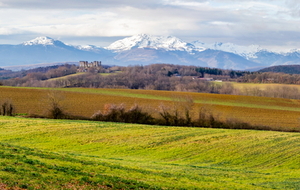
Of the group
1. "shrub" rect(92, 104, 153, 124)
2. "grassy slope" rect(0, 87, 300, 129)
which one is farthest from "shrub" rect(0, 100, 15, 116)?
"shrub" rect(92, 104, 153, 124)

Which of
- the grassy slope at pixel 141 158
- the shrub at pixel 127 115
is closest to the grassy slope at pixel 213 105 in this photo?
the shrub at pixel 127 115

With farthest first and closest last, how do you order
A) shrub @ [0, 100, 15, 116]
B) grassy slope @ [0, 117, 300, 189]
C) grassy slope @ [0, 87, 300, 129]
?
grassy slope @ [0, 87, 300, 129], shrub @ [0, 100, 15, 116], grassy slope @ [0, 117, 300, 189]

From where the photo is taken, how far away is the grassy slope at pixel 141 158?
14.9 meters

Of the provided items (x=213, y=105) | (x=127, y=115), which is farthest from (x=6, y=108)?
(x=213, y=105)

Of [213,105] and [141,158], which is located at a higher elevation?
[213,105]

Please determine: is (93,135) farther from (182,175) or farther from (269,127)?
(269,127)

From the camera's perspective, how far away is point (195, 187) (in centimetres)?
1628

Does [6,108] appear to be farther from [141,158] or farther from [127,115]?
[141,158]

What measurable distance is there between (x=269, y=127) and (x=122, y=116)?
23471mm

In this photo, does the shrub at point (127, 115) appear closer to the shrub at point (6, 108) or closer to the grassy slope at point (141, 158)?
the grassy slope at point (141, 158)

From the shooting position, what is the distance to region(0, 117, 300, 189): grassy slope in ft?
49.0

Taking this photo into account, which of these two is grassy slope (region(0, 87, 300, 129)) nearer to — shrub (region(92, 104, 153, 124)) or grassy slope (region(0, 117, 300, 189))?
shrub (region(92, 104, 153, 124))

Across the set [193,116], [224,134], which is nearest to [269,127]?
[193,116]

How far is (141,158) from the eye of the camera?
2817 cm
